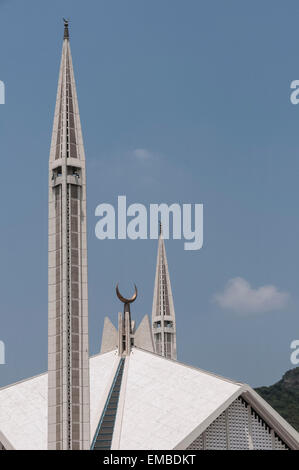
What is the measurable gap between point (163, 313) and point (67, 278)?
1006 inches

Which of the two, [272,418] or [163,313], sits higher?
[163,313]

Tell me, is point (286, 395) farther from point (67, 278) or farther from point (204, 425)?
point (67, 278)

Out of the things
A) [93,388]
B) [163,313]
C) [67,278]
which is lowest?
[93,388]

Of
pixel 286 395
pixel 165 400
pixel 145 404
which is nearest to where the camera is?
pixel 145 404

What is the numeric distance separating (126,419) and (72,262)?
8.65 meters

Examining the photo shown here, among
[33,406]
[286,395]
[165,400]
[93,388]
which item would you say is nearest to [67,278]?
[33,406]

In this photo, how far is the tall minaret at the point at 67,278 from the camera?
1331 inches

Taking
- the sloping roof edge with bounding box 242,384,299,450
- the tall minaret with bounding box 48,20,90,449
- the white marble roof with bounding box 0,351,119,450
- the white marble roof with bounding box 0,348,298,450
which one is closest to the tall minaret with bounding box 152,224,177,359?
the white marble roof with bounding box 0,351,119,450

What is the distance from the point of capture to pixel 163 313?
59.9 meters

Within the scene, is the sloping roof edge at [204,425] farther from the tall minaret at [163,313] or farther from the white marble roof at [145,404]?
the tall minaret at [163,313]

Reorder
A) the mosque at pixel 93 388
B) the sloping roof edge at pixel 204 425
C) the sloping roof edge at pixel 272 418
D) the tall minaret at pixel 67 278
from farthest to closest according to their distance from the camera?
the sloping roof edge at pixel 272 418
the sloping roof edge at pixel 204 425
the mosque at pixel 93 388
the tall minaret at pixel 67 278

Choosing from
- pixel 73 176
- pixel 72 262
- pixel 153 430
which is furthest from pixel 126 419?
pixel 73 176

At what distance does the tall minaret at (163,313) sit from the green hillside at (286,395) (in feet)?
106

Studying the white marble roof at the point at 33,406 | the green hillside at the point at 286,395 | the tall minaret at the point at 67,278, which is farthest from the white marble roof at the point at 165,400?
the green hillside at the point at 286,395
